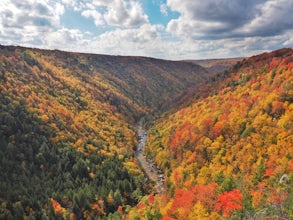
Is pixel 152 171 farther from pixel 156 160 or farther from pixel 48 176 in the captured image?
pixel 48 176

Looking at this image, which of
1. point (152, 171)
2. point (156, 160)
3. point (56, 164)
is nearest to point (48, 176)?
point (56, 164)

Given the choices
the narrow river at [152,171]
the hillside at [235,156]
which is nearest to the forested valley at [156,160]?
the hillside at [235,156]

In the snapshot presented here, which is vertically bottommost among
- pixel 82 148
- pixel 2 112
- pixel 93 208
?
pixel 93 208

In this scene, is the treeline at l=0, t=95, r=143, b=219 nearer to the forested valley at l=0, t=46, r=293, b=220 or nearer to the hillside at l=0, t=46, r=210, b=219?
the hillside at l=0, t=46, r=210, b=219

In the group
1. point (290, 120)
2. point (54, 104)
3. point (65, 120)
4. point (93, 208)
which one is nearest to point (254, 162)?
point (290, 120)

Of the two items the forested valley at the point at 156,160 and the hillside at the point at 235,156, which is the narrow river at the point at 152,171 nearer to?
the forested valley at the point at 156,160

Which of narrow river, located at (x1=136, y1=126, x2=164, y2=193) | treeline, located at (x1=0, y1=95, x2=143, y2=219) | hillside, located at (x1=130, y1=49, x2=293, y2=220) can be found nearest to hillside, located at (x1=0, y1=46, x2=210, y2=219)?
treeline, located at (x1=0, y1=95, x2=143, y2=219)

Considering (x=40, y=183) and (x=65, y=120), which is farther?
(x=65, y=120)

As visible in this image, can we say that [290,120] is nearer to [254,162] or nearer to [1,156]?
[254,162]
